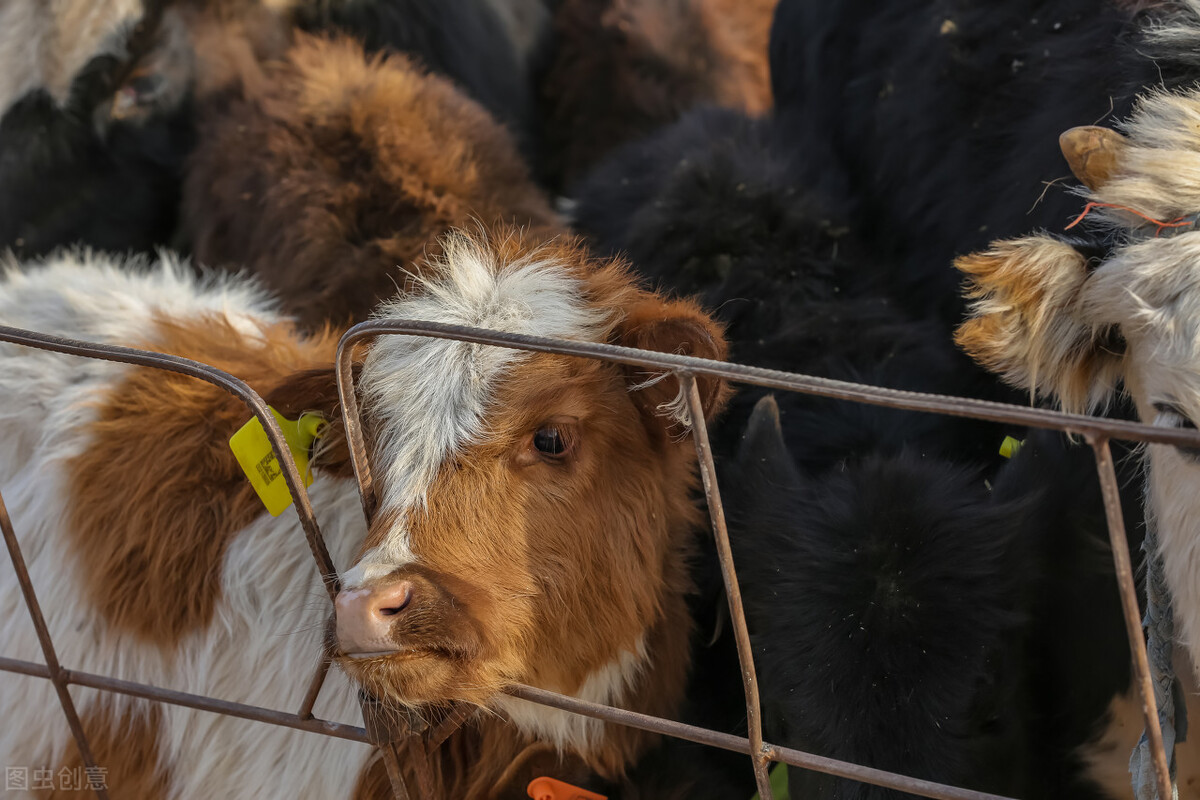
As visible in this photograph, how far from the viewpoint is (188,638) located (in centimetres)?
234

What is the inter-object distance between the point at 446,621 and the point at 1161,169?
1304mm

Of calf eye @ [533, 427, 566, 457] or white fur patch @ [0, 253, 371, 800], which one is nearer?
calf eye @ [533, 427, 566, 457]

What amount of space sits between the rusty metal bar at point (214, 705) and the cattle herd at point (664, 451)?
0.32 feet

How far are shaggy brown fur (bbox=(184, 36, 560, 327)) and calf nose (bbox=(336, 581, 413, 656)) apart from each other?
1442 mm

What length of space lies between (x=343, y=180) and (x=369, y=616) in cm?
205

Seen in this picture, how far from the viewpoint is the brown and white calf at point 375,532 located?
187cm

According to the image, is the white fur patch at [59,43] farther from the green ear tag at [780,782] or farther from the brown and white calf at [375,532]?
the green ear tag at [780,782]

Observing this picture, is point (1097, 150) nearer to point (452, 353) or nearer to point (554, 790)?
point (452, 353)

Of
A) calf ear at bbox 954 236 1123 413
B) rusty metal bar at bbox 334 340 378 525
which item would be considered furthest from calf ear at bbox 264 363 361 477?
calf ear at bbox 954 236 1123 413

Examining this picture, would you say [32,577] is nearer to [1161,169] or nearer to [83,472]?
[83,472]

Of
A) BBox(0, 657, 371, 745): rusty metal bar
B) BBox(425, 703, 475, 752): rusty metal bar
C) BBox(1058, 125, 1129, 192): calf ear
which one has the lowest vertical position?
BBox(425, 703, 475, 752): rusty metal bar

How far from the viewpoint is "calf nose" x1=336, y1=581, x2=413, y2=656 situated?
1.69m

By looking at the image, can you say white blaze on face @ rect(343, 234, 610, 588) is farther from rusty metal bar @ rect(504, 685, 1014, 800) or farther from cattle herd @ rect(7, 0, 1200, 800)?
rusty metal bar @ rect(504, 685, 1014, 800)

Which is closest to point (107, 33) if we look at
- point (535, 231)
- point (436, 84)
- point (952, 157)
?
point (436, 84)
